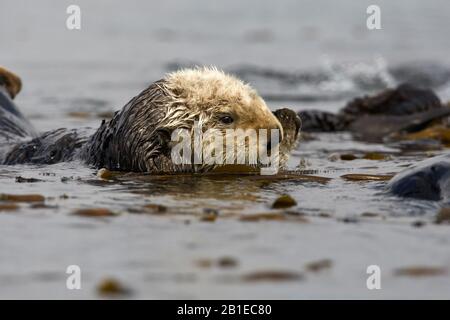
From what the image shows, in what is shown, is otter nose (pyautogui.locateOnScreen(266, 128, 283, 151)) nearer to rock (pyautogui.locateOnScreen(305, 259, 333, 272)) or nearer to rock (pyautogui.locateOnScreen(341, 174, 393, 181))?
rock (pyautogui.locateOnScreen(341, 174, 393, 181))

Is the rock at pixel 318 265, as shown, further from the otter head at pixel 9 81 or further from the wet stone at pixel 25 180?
the otter head at pixel 9 81

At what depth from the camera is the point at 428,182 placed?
4.97 meters

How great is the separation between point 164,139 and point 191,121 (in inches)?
8.6

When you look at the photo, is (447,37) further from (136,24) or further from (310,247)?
(310,247)

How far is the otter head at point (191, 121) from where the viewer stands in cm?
576

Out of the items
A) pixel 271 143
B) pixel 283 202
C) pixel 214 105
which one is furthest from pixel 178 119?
pixel 283 202

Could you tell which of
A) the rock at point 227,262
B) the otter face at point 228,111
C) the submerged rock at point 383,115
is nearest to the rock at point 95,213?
the rock at point 227,262

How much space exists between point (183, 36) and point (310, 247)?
54.3 ft

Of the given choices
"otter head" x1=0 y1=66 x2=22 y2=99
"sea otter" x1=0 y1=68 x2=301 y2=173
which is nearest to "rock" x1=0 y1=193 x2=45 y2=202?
"sea otter" x1=0 y1=68 x2=301 y2=173

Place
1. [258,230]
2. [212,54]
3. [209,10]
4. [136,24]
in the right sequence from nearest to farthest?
1. [258,230]
2. [212,54]
3. [136,24]
4. [209,10]

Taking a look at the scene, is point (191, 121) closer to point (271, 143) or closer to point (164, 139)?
point (164, 139)

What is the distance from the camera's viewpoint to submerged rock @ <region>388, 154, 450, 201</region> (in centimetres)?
493
